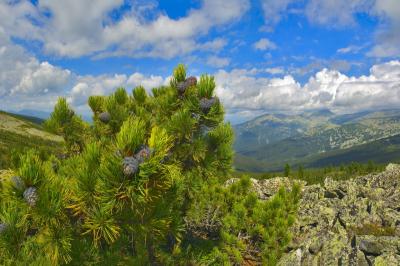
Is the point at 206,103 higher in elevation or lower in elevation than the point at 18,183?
higher

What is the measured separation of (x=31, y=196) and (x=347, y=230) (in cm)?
1665

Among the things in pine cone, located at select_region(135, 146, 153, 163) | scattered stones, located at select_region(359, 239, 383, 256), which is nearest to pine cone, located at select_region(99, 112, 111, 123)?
pine cone, located at select_region(135, 146, 153, 163)

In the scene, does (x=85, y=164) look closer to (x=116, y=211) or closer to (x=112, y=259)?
(x=116, y=211)

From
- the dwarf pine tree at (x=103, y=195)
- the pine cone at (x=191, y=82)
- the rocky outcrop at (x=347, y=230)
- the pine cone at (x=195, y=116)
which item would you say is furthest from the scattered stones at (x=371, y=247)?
the pine cone at (x=191, y=82)

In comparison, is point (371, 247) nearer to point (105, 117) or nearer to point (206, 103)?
point (206, 103)

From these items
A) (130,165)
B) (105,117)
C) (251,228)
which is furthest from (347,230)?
(130,165)

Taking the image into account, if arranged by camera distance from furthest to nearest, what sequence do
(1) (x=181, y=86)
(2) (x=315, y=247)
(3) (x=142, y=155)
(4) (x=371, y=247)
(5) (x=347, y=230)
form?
(5) (x=347, y=230) < (2) (x=315, y=247) < (4) (x=371, y=247) < (1) (x=181, y=86) < (3) (x=142, y=155)

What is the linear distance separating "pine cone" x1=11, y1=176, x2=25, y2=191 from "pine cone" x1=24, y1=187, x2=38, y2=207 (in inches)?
3.9

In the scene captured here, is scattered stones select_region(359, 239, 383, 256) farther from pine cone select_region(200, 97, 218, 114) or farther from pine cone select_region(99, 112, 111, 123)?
pine cone select_region(99, 112, 111, 123)

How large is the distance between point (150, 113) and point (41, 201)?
5402 millimetres

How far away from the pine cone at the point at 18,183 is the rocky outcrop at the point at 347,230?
9931 mm

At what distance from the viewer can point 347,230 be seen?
16.7m

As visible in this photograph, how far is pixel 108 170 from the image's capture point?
14.7 feet

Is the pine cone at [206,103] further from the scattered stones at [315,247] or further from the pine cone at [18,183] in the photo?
the scattered stones at [315,247]
